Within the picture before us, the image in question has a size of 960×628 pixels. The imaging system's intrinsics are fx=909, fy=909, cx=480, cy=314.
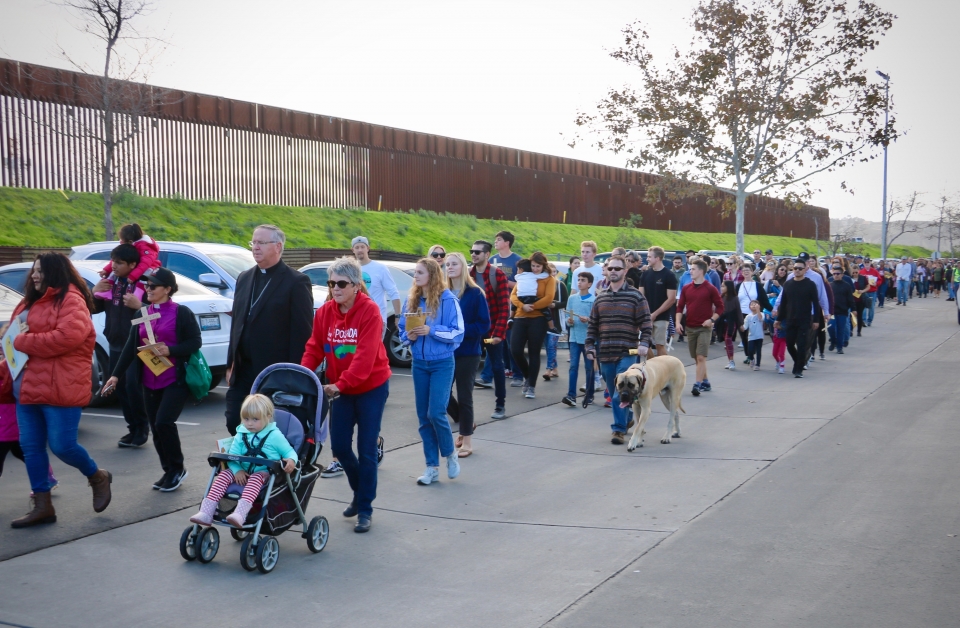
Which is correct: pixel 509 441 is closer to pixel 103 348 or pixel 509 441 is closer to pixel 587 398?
pixel 587 398

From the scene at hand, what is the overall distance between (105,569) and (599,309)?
19.7 feet

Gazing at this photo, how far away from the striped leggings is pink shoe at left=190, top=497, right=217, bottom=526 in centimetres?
3

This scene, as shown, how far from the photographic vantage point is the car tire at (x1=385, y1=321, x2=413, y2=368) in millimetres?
14328

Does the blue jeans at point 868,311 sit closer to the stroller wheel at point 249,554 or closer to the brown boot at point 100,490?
the brown boot at point 100,490

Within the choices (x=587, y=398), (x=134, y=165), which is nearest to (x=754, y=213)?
(x=134, y=165)

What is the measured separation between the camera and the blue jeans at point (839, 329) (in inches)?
754

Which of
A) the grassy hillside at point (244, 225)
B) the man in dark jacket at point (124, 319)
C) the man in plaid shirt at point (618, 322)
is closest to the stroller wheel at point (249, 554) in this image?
the man in dark jacket at point (124, 319)

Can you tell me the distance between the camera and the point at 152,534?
19.9 feet

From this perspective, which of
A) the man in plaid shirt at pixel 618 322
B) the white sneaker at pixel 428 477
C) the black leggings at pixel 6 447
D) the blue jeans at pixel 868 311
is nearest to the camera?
the black leggings at pixel 6 447

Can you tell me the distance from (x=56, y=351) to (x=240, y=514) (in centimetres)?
189

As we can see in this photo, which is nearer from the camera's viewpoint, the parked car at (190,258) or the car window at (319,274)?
the parked car at (190,258)

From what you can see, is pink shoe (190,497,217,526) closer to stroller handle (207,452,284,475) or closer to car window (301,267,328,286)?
stroller handle (207,452,284,475)

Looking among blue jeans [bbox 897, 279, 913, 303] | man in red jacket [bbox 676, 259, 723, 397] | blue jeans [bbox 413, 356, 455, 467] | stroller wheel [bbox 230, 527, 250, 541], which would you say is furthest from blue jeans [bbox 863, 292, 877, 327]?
stroller wheel [bbox 230, 527, 250, 541]

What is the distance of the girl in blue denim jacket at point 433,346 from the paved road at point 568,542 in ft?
1.77
